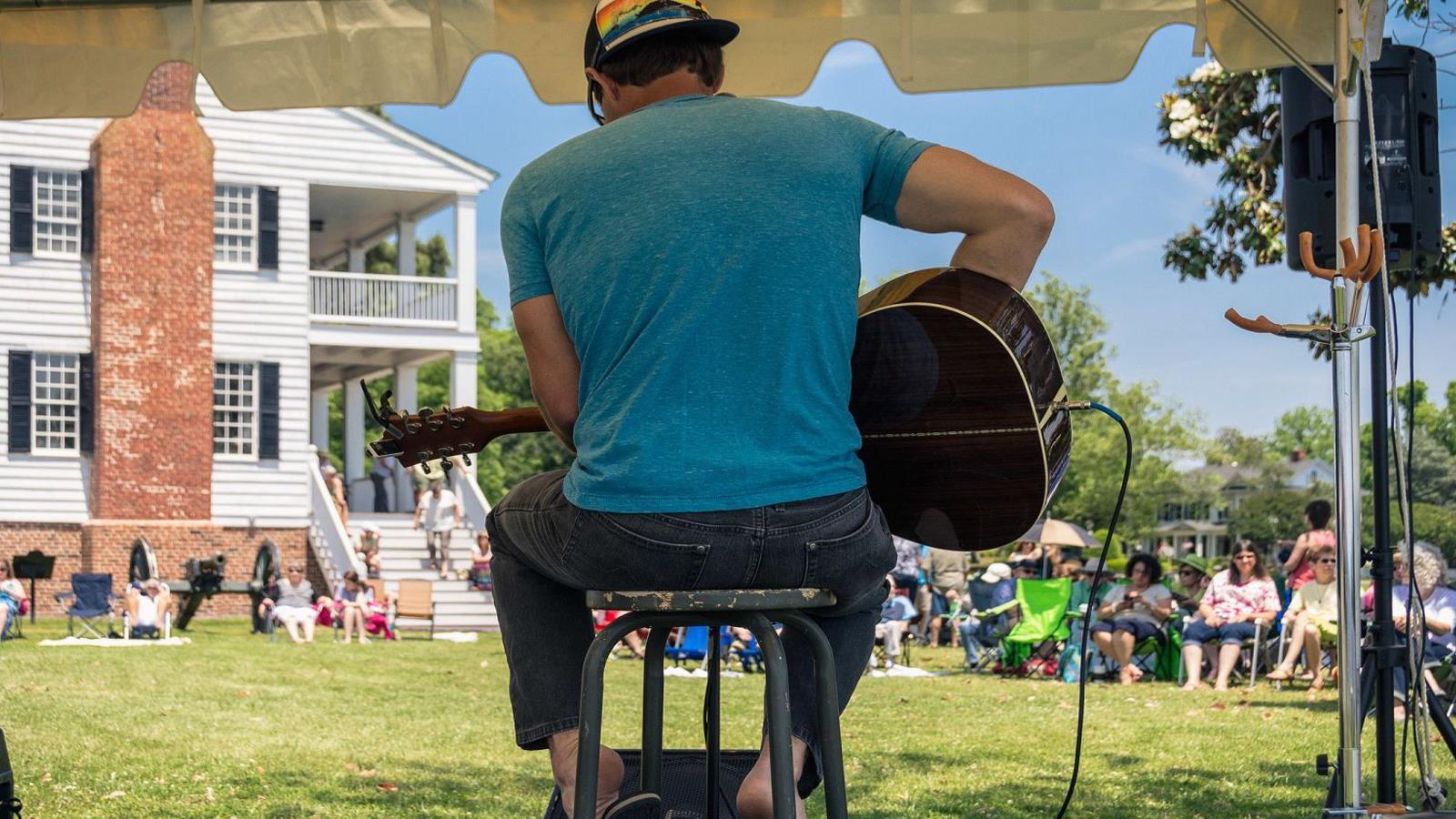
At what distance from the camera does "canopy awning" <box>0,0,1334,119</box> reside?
4746 millimetres

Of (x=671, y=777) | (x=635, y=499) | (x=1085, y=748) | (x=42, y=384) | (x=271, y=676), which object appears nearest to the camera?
(x=635, y=499)

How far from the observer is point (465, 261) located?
1212 inches

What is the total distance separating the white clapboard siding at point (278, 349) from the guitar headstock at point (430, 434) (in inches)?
1056

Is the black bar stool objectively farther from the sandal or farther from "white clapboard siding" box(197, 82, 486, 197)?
"white clapboard siding" box(197, 82, 486, 197)

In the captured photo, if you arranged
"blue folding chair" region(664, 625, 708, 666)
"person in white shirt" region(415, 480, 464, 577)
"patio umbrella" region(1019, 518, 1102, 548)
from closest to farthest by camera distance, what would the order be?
"blue folding chair" region(664, 625, 708, 666) < "patio umbrella" region(1019, 518, 1102, 548) < "person in white shirt" region(415, 480, 464, 577)

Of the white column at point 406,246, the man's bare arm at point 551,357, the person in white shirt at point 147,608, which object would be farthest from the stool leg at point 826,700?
the white column at point 406,246

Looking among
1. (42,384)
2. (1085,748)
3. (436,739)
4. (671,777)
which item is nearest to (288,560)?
(42,384)

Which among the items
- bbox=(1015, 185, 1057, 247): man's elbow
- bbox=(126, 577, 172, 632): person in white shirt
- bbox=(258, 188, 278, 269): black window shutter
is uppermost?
bbox=(258, 188, 278, 269): black window shutter

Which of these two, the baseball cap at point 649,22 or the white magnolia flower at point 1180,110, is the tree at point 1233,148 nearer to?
the white magnolia flower at point 1180,110

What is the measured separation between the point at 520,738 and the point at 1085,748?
618cm

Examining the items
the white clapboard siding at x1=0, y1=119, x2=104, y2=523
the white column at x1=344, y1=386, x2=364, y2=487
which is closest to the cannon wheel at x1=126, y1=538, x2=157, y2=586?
the white clapboard siding at x1=0, y1=119, x2=104, y2=523

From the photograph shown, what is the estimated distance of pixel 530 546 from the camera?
2.80m

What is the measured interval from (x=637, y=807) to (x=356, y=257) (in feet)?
113

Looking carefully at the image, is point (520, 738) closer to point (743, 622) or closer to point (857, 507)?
point (743, 622)
